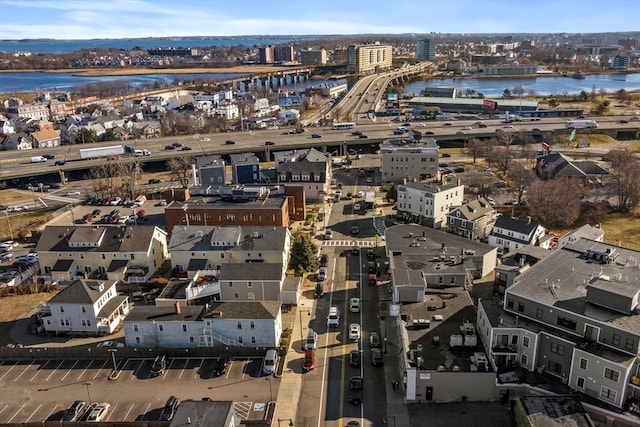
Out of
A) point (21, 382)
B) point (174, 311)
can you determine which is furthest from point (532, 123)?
point (21, 382)

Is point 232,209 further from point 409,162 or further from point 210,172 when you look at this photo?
point 409,162

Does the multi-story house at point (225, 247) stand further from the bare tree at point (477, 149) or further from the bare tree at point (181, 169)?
the bare tree at point (477, 149)

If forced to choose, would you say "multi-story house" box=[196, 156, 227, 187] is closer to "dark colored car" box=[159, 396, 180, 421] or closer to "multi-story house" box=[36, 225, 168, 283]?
"multi-story house" box=[36, 225, 168, 283]

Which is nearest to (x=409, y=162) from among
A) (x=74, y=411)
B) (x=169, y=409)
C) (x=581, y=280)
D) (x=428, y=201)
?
(x=428, y=201)

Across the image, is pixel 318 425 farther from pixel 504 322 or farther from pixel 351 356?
pixel 504 322

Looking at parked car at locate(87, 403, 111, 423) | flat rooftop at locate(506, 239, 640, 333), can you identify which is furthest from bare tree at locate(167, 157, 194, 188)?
flat rooftop at locate(506, 239, 640, 333)

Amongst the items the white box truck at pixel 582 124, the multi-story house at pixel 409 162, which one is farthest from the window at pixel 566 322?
the white box truck at pixel 582 124
